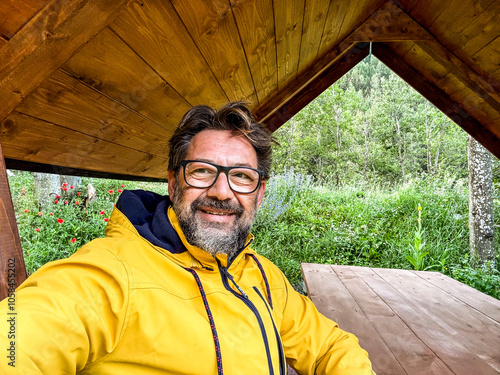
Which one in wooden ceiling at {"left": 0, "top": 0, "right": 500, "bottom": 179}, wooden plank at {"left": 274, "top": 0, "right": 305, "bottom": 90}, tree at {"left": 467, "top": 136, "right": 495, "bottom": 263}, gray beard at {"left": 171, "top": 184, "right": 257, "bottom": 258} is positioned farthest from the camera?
tree at {"left": 467, "top": 136, "right": 495, "bottom": 263}

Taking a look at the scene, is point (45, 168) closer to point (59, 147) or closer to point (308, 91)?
point (59, 147)

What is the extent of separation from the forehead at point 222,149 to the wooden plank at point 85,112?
0.39 meters

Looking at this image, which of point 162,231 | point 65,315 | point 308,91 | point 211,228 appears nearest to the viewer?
point 65,315

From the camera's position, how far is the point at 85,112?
1285 mm

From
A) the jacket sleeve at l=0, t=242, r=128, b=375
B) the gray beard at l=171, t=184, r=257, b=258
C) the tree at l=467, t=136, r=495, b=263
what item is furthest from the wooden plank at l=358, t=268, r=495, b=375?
the tree at l=467, t=136, r=495, b=263

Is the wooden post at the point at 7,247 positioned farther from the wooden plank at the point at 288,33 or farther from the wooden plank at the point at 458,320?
the wooden plank at the point at 458,320

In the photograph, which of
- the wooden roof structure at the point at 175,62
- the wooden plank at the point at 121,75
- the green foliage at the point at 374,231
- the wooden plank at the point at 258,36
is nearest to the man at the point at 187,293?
→ the wooden plank at the point at 121,75

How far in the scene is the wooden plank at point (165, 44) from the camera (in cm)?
107

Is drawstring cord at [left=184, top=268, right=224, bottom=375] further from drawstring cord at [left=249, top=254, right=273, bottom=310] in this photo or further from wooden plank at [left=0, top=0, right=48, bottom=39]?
wooden plank at [left=0, top=0, right=48, bottom=39]

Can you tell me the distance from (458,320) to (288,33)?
2196 mm

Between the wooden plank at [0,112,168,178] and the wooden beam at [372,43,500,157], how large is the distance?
2.71 metres

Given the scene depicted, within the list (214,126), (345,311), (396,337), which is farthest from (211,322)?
(345,311)

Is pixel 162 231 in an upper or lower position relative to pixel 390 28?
lower

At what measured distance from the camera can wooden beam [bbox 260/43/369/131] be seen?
3.38 m
